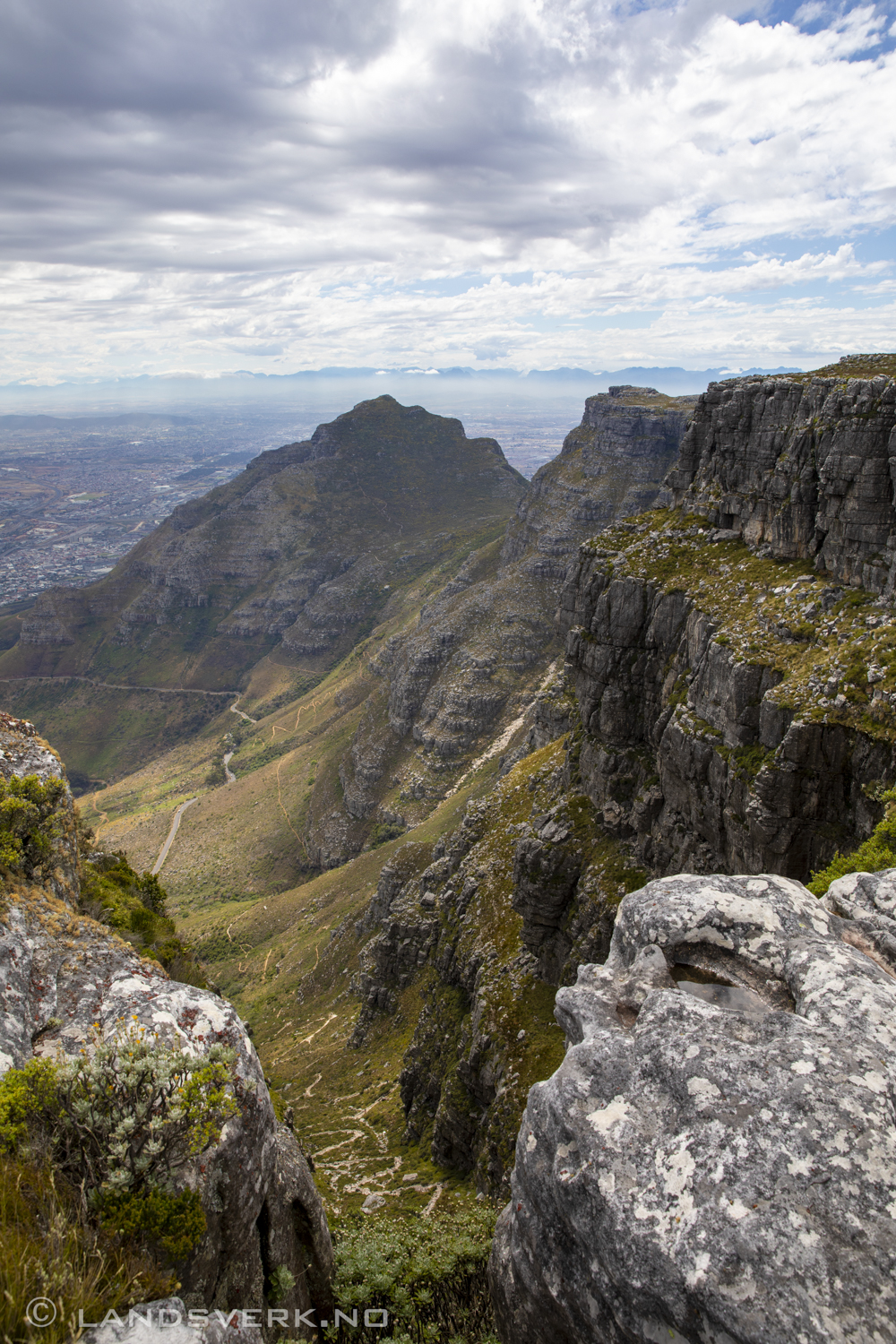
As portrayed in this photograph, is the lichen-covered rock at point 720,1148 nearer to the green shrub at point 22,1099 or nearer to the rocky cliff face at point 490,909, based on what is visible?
the green shrub at point 22,1099

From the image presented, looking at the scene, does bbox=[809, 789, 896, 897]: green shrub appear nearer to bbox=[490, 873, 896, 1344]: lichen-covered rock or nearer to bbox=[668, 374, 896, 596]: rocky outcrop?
bbox=[490, 873, 896, 1344]: lichen-covered rock

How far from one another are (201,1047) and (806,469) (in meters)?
42.7

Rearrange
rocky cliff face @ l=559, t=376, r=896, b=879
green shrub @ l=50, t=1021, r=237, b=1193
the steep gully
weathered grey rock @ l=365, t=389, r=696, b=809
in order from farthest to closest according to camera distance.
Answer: weathered grey rock @ l=365, t=389, r=696, b=809 → the steep gully → rocky cliff face @ l=559, t=376, r=896, b=879 → green shrub @ l=50, t=1021, r=237, b=1193

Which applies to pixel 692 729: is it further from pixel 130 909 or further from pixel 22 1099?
pixel 22 1099

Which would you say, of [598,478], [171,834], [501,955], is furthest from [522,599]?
[501,955]

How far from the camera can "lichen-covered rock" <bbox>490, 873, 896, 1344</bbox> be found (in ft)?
35.3

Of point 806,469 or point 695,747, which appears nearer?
point 695,747

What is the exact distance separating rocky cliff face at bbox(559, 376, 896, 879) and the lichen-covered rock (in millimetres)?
17105

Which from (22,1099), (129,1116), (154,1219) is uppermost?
(22,1099)

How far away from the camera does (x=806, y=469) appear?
41281 millimetres

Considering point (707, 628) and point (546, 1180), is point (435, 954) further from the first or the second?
point (546, 1180)

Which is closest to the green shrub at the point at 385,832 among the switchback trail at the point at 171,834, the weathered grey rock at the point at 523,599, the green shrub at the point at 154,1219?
the weathered grey rock at the point at 523,599

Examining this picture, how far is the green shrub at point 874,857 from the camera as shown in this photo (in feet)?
77.5

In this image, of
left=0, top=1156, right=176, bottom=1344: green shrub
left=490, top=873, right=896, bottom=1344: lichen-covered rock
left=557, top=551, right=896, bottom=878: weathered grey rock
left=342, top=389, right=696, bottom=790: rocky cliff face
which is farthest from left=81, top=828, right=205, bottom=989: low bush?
left=342, top=389, right=696, bottom=790: rocky cliff face
